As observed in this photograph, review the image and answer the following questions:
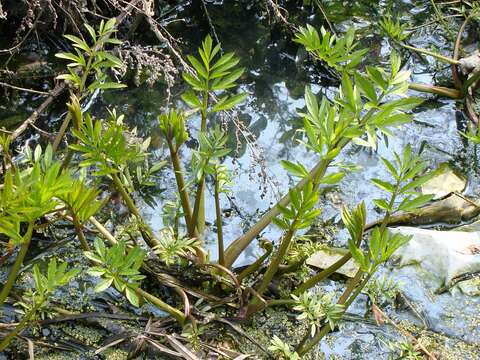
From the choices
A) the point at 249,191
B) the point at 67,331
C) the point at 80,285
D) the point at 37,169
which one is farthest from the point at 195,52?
the point at 37,169

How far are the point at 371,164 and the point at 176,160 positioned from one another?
3.82 ft

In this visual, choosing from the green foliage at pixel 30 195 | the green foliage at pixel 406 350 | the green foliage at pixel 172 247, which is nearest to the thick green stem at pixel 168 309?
the green foliage at pixel 172 247

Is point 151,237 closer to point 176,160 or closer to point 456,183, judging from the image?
point 176,160

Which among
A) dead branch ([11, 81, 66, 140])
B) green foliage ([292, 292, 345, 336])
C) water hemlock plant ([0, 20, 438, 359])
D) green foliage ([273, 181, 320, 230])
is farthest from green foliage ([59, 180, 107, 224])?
dead branch ([11, 81, 66, 140])

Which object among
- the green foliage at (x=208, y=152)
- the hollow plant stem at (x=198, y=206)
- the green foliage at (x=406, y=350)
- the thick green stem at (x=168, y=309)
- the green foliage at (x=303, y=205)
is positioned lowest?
the green foliage at (x=406, y=350)

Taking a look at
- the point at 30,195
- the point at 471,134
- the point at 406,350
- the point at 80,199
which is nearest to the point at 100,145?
the point at 80,199

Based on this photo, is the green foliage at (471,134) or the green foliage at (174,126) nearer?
the green foliage at (174,126)

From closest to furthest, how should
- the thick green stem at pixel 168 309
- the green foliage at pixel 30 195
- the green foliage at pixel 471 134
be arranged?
the green foliage at pixel 30 195
the thick green stem at pixel 168 309
the green foliage at pixel 471 134

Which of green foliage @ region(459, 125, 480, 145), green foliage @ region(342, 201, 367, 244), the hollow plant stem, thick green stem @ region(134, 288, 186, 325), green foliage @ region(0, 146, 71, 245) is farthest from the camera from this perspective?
green foliage @ region(459, 125, 480, 145)

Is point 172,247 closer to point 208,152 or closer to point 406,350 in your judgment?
point 208,152

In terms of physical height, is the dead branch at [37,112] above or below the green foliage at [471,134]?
above

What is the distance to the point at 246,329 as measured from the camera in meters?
1.79

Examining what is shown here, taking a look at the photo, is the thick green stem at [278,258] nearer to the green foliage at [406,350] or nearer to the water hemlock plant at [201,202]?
the water hemlock plant at [201,202]

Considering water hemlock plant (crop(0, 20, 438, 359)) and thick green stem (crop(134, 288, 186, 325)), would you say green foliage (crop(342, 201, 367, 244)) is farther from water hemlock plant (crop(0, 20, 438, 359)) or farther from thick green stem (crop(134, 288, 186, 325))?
thick green stem (crop(134, 288, 186, 325))
